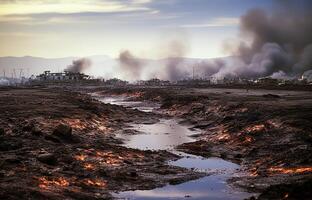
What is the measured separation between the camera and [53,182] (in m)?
22.0

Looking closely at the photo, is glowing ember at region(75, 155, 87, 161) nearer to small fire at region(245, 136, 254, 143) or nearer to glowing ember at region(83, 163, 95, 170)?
glowing ember at region(83, 163, 95, 170)

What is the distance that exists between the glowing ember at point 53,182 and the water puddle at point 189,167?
8.02 ft

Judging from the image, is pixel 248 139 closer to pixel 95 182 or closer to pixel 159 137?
pixel 159 137

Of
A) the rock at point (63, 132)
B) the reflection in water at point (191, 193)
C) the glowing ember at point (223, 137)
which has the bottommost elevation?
the reflection in water at point (191, 193)

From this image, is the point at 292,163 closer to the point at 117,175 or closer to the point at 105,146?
the point at 117,175

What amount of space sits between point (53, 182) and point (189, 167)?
9600 millimetres

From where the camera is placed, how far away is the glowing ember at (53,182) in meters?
Answer: 21.2

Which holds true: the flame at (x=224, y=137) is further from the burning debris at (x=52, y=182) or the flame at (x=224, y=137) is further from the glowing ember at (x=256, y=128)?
the burning debris at (x=52, y=182)

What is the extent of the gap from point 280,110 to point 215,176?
76.2ft

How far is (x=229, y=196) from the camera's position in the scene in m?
21.7

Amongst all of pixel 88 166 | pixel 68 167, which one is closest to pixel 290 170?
pixel 88 166

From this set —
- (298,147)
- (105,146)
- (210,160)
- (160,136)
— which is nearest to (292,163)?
(298,147)

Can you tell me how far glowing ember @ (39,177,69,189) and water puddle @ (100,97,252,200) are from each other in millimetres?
2443

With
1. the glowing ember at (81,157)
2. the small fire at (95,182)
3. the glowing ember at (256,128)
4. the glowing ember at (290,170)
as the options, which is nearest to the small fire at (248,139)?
the glowing ember at (256,128)
